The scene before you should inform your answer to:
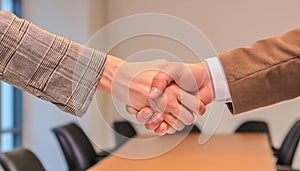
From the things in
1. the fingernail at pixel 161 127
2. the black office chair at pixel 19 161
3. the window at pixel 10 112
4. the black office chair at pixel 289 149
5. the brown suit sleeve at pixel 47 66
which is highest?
the brown suit sleeve at pixel 47 66

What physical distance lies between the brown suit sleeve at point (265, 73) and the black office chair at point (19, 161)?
111cm

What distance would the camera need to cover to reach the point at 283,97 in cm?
140

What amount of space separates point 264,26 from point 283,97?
13.0 feet

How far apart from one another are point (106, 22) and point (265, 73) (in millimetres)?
4309

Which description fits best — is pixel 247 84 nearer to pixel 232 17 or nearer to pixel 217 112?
pixel 217 112

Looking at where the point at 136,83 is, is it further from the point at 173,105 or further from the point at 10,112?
the point at 10,112

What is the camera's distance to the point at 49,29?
4.90 meters

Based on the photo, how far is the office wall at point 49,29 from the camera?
4895 mm

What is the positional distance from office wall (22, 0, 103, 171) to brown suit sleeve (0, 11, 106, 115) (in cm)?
340

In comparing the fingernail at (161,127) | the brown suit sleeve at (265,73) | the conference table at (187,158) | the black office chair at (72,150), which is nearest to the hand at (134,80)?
the fingernail at (161,127)

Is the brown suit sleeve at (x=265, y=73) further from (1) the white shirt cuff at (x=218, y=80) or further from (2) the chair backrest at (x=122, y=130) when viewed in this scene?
(2) the chair backrest at (x=122, y=130)

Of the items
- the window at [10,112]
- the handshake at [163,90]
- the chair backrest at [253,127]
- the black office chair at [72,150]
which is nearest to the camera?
the handshake at [163,90]

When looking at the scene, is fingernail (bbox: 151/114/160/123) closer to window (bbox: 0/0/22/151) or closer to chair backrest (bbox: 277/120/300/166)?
chair backrest (bbox: 277/120/300/166)

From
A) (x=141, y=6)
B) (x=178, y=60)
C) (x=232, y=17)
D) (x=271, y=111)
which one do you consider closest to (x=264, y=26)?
(x=232, y=17)
